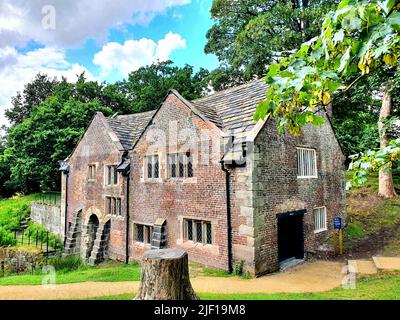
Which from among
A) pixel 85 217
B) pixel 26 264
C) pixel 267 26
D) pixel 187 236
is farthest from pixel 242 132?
pixel 267 26

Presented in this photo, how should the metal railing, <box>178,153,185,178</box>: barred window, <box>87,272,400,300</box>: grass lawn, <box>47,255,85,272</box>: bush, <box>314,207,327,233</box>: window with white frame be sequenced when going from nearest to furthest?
1. <box>87,272,400,300</box>: grass lawn
2. <box>178,153,185,178</box>: barred window
3. <box>314,207,327,233</box>: window with white frame
4. <box>47,255,85,272</box>: bush
5. the metal railing

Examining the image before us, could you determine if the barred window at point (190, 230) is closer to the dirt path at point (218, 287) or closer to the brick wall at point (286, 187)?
Answer: the dirt path at point (218, 287)

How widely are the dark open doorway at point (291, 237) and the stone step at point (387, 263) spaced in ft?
9.55

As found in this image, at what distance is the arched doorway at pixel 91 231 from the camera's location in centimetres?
1886

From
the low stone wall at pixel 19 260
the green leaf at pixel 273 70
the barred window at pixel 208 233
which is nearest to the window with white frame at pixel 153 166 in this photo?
the barred window at pixel 208 233

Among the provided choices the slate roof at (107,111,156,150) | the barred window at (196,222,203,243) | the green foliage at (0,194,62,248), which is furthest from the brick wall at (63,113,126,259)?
the barred window at (196,222,203,243)

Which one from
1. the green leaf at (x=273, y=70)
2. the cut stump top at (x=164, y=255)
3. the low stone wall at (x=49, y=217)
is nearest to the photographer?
the green leaf at (x=273, y=70)

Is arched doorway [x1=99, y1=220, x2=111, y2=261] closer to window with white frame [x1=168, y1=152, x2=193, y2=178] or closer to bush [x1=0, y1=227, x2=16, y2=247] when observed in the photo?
window with white frame [x1=168, y1=152, x2=193, y2=178]

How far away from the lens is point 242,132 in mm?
11438

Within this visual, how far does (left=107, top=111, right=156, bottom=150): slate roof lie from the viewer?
18.1 meters

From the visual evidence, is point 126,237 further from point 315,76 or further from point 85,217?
point 315,76

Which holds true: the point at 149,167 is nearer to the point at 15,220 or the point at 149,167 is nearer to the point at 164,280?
the point at 164,280

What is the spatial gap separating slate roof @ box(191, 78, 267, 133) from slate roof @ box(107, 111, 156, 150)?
16.1 ft

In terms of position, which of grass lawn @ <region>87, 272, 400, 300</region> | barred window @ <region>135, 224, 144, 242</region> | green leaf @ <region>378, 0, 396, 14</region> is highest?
green leaf @ <region>378, 0, 396, 14</region>
